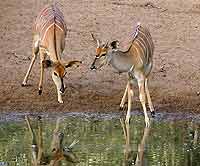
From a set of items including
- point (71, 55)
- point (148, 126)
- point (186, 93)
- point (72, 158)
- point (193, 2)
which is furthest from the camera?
point (193, 2)

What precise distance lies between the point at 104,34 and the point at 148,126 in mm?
4614

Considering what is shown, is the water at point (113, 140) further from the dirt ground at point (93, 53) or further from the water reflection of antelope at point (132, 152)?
the dirt ground at point (93, 53)

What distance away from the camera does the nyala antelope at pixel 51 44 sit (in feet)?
34.9

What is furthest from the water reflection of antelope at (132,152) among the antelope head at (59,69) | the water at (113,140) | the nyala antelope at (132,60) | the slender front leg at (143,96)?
the antelope head at (59,69)

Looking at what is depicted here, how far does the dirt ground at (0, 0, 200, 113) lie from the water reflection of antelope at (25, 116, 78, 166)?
1605 millimetres

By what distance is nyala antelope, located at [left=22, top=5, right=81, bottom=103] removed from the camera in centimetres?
1063

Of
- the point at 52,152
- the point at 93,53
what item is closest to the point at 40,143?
the point at 52,152

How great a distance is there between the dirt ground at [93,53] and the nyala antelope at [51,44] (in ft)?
1.28

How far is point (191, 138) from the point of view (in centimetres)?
972

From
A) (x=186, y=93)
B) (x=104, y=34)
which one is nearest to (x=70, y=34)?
(x=104, y=34)

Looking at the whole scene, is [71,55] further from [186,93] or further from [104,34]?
[186,93]

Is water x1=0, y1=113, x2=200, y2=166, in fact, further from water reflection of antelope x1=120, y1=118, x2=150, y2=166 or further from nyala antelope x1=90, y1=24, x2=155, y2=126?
nyala antelope x1=90, y1=24, x2=155, y2=126

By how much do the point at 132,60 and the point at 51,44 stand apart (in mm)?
1336

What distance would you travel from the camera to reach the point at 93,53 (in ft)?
44.5
